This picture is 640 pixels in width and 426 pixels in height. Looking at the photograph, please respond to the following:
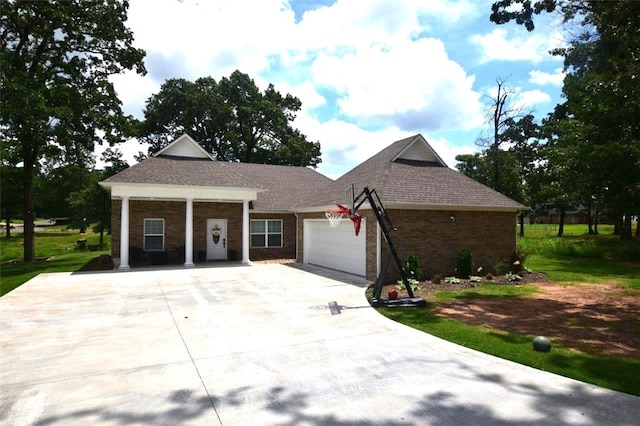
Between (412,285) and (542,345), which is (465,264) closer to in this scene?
(412,285)

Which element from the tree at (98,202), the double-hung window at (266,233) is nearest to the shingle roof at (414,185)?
the double-hung window at (266,233)

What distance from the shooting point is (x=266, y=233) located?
22.2 metres

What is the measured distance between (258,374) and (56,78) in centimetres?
2460

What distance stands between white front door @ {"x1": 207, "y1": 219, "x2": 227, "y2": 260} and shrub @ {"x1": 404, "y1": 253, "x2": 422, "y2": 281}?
11.2m

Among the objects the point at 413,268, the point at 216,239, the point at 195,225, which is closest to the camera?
the point at 413,268

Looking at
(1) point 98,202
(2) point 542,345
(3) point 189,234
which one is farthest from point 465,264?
(1) point 98,202

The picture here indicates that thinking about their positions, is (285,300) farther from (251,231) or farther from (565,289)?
(251,231)

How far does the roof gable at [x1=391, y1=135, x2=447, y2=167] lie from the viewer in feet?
57.7

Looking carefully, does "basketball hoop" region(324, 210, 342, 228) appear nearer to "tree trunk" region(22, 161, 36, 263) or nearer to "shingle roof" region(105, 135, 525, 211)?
"shingle roof" region(105, 135, 525, 211)

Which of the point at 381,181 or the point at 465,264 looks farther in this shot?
the point at 381,181

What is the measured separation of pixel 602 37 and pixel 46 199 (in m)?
83.6

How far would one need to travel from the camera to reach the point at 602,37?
12.0 m

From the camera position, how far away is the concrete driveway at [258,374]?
4.33 metres

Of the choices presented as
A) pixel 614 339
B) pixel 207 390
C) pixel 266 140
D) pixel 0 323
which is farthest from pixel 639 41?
pixel 266 140
